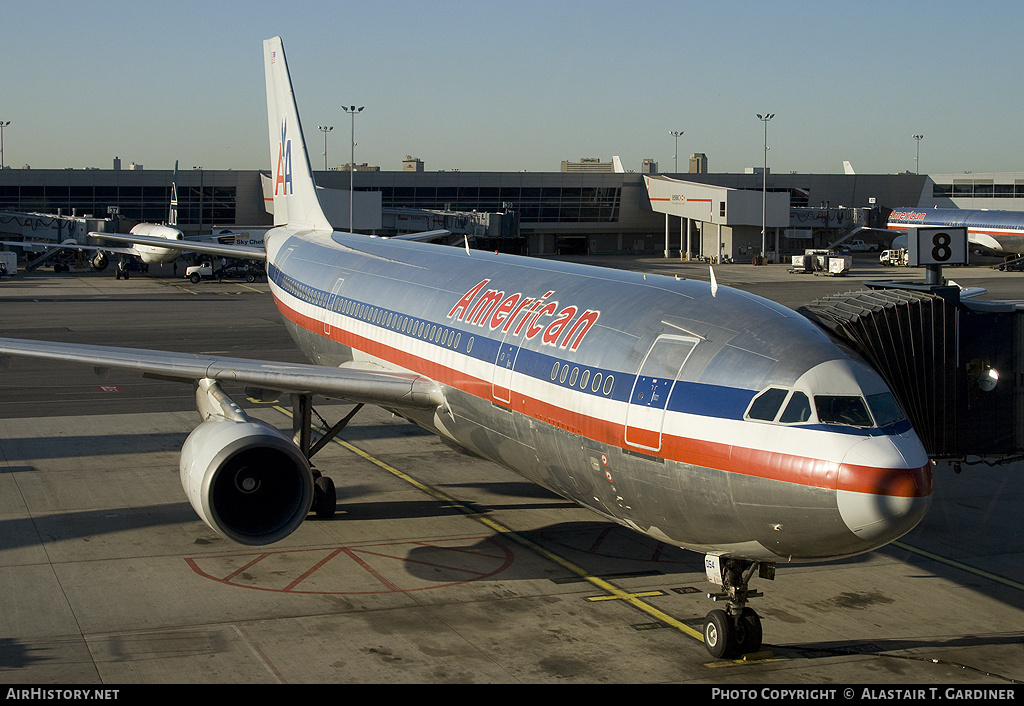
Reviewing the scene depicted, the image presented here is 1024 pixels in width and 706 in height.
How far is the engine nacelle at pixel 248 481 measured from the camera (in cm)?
1506

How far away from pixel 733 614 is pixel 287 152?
23706mm

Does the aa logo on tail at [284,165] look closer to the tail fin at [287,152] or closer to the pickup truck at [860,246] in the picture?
the tail fin at [287,152]

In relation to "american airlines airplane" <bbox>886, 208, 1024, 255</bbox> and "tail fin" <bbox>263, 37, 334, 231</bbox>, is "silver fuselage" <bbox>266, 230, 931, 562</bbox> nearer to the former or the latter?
"tail fin" <bbox>263, 37, 334, 231</bbox>

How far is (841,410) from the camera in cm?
1156

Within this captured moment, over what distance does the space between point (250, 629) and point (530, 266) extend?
26.7 ft

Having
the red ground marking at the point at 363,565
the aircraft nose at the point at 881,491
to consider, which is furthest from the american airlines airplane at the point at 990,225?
the aircraft nose at the point at 881,491

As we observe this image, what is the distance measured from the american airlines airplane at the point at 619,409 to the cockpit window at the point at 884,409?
0.03 meters

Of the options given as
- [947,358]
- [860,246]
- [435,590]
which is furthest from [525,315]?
[860,246]

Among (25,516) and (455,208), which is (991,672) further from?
(455,208)

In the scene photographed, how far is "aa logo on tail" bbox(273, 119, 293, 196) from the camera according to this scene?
3222 cm

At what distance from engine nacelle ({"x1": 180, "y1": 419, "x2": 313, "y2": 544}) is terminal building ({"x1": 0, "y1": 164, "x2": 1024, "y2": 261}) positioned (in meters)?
76.6


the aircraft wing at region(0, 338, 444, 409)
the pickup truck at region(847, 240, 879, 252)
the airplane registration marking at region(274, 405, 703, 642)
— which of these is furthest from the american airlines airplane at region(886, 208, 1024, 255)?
the aircraft wing at region(0, 338, 444, 409)

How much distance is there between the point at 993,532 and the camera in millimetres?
19922

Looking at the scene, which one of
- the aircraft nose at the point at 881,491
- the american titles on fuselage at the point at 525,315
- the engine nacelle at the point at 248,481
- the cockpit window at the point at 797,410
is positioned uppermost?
the american titles on fuselage at the point at 525,315
